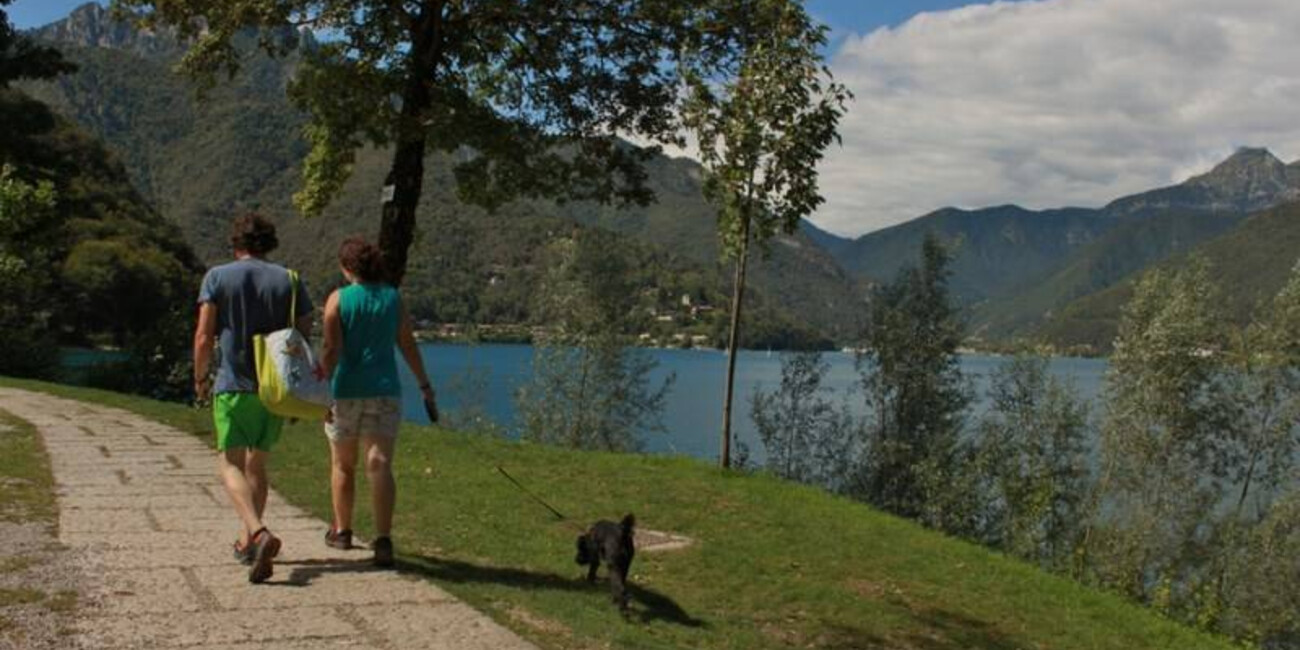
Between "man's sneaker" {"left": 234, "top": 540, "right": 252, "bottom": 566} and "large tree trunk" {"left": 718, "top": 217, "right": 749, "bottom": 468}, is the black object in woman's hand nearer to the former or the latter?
"man's sneaker" {"left": 234, "top": 540, "right": 252, "bottom": 566}

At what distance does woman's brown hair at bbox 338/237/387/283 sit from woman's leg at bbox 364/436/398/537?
1037mm

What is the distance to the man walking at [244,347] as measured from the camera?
242 inches

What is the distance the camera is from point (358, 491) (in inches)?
402

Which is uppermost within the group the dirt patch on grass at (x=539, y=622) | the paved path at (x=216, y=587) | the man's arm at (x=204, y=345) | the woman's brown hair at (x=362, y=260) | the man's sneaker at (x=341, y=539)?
the woman's brown hair at (x=362, y=260)

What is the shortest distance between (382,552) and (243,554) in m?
0.85

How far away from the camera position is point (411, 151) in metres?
12.5

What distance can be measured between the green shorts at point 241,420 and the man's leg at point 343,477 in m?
0.45

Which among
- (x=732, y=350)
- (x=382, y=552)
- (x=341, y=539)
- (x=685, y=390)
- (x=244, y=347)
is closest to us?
(x=244, y=347)

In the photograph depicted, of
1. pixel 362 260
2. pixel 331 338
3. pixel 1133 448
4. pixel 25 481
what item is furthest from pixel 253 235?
pixel 1133 448

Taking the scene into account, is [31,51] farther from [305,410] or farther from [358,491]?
[305,410]

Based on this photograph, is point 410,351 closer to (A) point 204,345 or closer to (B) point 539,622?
(A) point 204,345

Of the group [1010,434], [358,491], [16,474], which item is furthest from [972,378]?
[16,474]

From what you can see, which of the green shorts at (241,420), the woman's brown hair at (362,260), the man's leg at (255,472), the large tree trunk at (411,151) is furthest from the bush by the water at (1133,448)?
the green shorts at (241,420)

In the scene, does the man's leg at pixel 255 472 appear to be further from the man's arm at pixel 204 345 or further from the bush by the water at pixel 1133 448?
the bush by the water at pixel 1133 448
